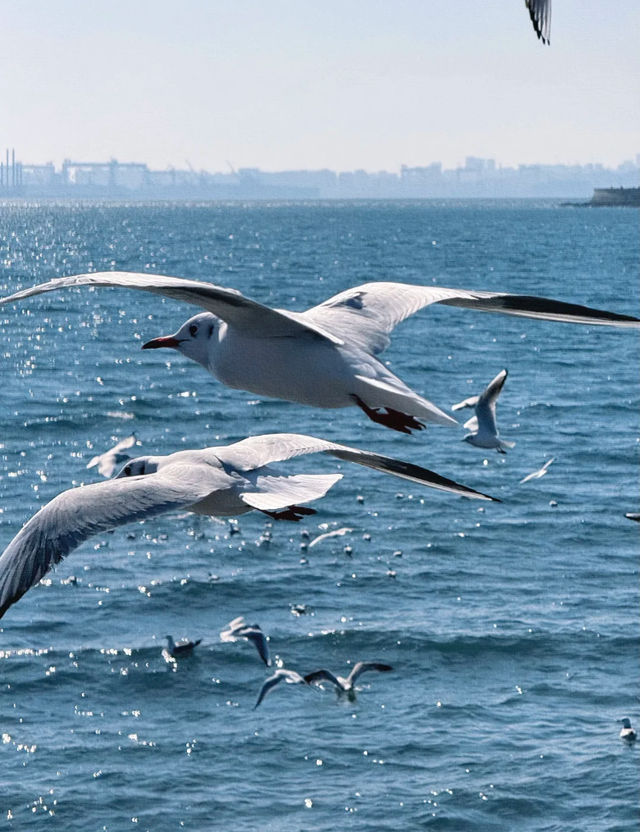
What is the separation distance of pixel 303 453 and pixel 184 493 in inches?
49.4

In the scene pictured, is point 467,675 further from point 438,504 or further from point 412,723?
point 438,504

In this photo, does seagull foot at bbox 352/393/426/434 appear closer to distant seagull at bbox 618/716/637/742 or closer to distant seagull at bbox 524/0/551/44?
distant seagull at bbox 524/0/551/44

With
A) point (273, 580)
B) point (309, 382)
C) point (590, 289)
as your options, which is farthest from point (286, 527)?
point (590, 289)

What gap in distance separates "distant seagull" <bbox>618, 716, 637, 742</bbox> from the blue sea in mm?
523

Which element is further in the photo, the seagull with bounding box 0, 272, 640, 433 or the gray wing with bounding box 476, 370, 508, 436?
the gray wing with bounding box 476, 370, 508, 436

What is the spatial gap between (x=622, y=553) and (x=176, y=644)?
65.9 feet

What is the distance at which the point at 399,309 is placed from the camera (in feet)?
29.5

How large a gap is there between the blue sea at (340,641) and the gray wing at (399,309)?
32377 mm

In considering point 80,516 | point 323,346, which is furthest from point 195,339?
point 80,516

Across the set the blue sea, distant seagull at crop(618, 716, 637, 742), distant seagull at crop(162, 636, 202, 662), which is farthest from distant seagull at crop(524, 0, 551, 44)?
distant seagull at crop(162, 636, 202, 662)

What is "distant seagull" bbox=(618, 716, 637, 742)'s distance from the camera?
43281 mm

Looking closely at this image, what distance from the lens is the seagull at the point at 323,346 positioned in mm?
7438

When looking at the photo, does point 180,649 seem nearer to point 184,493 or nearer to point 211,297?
point 184,493

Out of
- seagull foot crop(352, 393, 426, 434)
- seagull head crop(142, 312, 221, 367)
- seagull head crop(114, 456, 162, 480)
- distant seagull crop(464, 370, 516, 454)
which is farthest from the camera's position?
distant seagull crop(464, 370, 516, 454)
